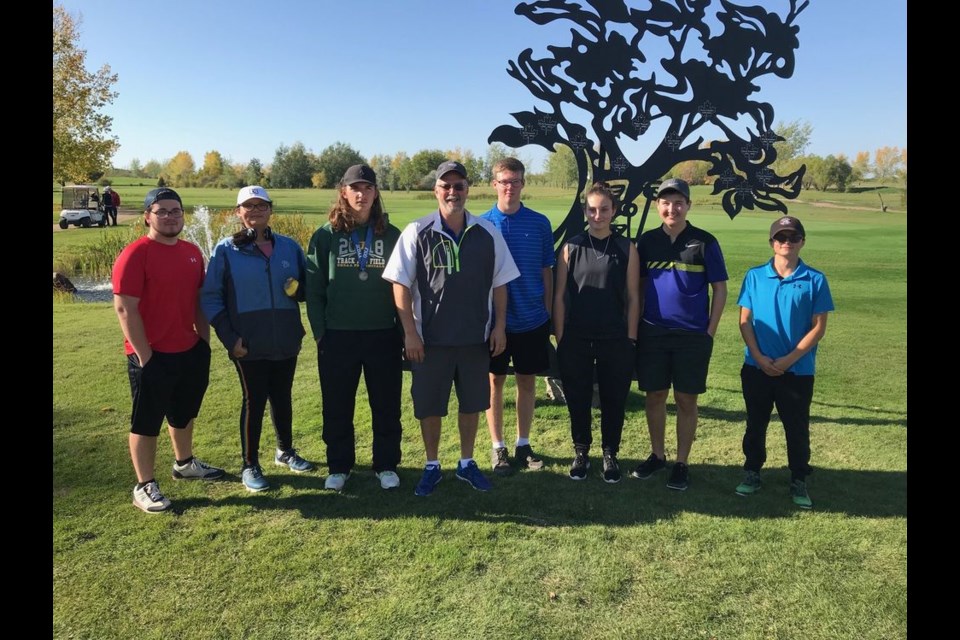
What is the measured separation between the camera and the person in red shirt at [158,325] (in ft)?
9.96

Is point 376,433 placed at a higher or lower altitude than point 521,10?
lower

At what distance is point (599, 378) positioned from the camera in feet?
12.0

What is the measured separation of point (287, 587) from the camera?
2.58m

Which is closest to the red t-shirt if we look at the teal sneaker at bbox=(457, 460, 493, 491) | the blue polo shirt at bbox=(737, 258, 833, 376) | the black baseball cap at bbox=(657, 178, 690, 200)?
the teal sneaker at bbox=(457, 460, 493, 491)

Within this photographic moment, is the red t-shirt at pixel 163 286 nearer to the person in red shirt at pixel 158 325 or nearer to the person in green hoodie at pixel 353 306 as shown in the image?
the person in red shirt at pixel 158 325

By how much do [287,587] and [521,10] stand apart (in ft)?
15.0

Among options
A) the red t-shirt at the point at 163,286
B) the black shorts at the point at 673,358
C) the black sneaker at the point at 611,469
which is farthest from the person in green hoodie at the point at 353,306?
the black shorts at the point at 673,358

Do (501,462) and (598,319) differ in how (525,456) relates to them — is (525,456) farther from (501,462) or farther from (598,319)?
(598,319)

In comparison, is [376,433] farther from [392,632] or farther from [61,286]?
[61,286]

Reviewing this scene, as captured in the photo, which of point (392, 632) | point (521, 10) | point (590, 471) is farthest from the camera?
point (521, 10)

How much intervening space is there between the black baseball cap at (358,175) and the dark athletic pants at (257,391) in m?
1.15

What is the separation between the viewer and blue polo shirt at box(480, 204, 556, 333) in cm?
363
